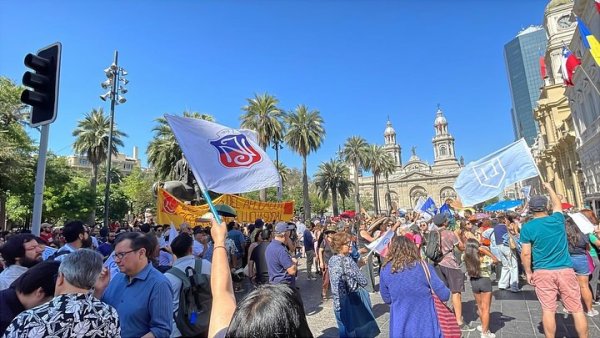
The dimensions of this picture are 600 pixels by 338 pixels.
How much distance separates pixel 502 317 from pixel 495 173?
97.7 inches

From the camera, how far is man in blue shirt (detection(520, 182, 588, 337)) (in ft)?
13.0

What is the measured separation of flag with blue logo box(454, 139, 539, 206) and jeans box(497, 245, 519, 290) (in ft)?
9.49

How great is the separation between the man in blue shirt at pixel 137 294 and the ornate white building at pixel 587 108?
2504cm

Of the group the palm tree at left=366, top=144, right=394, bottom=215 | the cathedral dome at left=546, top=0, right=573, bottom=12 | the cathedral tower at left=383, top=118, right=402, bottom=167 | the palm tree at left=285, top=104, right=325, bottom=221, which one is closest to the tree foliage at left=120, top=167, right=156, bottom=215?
the palm tree at left=285, top=104, right=325, bottom=221

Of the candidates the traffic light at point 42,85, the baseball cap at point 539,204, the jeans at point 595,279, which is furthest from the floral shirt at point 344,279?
the jeans at point 595,279

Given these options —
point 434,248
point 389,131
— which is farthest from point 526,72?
point 434,248

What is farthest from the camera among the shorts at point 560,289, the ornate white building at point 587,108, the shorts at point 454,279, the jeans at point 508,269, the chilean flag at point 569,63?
the ornate white building at point 587,108

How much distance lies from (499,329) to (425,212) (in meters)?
7.35

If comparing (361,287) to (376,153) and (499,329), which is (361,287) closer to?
(499,329)

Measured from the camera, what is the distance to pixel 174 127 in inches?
139

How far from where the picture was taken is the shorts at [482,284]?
5.00 meters

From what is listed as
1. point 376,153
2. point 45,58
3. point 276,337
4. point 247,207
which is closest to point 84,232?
point 45,58

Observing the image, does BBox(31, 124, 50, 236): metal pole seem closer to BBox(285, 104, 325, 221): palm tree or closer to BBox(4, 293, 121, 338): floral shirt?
BBox(4, 293, 121, 338): floral shirt

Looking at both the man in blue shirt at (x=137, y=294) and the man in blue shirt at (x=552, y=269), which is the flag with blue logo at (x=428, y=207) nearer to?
the man in blue shirt at (x=552, y=269)
